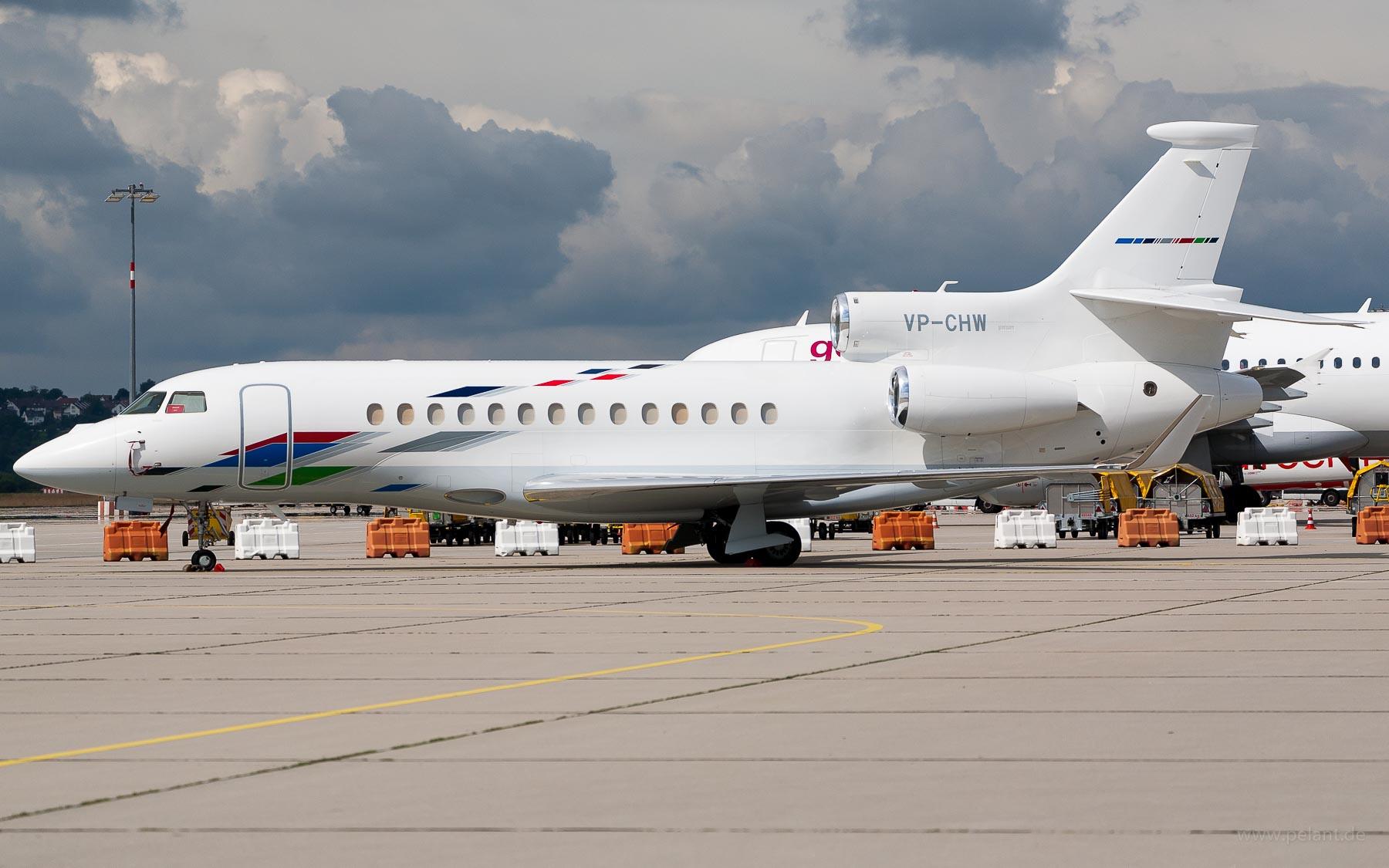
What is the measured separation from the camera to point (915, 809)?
7.07m

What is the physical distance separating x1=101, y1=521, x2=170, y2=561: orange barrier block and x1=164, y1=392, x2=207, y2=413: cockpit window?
8.12 metres

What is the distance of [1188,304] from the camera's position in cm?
2645

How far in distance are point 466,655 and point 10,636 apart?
5508mm

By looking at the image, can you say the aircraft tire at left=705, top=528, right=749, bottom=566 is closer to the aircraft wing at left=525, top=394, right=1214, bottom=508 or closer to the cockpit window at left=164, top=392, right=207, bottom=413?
the aircraft wing at left=525, top=394, right=1214, bottom=508

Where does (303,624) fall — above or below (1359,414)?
below

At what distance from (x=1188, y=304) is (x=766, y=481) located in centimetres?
819

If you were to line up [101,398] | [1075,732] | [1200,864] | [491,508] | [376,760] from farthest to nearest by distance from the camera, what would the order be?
[101,398], [491,508], [1075,732], [376,760], [1200,864]

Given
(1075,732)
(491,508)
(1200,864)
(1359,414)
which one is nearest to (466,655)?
(1075,732)

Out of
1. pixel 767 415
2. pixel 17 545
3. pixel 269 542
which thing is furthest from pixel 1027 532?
pixel 17 545

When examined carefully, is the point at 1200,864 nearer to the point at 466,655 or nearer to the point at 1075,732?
the point at 1075,732

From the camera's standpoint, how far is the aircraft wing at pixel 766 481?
2538cm

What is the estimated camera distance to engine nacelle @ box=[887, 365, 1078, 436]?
26.0 meters

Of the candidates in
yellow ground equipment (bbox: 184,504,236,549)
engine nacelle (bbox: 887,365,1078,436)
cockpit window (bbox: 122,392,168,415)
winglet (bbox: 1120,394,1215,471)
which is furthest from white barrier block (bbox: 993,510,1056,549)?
cockpit window (bbox: 122,392,168,415)

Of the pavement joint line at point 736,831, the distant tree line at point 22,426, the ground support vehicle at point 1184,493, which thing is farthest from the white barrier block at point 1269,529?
the distant tree line at point 22,426
